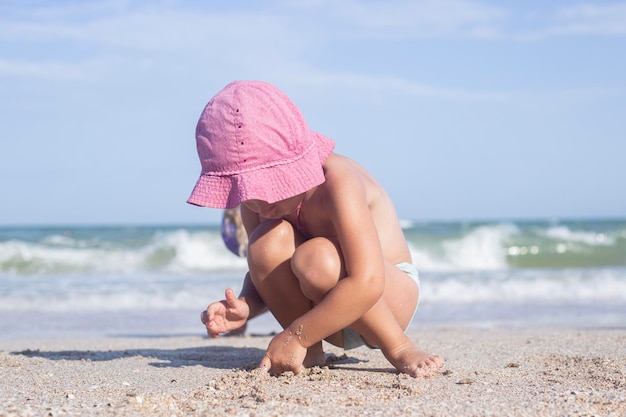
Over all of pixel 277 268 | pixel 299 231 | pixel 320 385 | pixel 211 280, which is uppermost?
pixel 299 231

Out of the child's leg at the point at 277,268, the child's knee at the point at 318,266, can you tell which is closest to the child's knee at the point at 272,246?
the child's leg at the point at 277,268

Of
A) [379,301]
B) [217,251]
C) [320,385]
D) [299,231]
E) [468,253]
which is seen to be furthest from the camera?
[468,253]

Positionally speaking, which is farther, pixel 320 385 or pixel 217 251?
pixel 217 251

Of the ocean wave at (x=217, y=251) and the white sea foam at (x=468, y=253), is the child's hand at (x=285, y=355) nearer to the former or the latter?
the ocean wave at (x=217, y=251)

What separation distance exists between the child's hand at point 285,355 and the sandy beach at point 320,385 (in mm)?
45

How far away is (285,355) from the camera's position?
2.41 m

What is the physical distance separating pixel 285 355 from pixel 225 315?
27 cm

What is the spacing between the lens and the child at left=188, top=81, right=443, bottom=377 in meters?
2.23

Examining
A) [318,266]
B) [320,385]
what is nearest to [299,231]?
[318,266]

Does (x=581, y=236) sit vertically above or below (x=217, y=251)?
above

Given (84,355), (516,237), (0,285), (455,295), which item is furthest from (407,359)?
(516,237)

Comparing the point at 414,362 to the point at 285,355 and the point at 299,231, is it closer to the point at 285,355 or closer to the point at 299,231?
the point at 285,355

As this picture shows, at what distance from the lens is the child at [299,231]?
87.9 inches

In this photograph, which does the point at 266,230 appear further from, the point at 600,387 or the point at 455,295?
the point at 455,295
